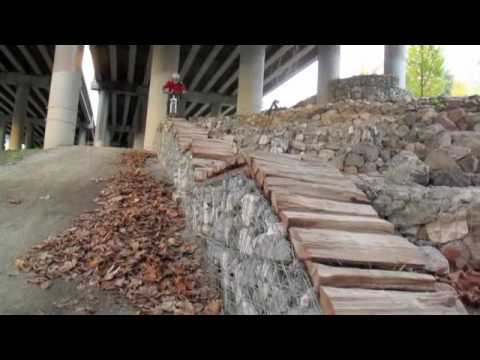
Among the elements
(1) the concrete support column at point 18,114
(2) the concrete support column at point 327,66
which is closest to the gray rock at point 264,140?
(2) the concrete support column at point 327,66

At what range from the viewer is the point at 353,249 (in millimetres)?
1602

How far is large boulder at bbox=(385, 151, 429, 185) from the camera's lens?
3768mm

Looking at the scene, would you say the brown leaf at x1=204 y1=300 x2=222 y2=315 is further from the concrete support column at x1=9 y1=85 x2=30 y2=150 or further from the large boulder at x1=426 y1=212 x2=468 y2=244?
the concrete support column at x1=9 y1=85 x2=30 y2=150

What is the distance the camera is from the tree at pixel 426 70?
54.1 feet

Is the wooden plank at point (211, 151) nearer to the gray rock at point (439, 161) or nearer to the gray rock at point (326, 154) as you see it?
the gray rock at point (326, 154)

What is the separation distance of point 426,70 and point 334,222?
18.0m

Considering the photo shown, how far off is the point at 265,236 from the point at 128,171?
5.26 m

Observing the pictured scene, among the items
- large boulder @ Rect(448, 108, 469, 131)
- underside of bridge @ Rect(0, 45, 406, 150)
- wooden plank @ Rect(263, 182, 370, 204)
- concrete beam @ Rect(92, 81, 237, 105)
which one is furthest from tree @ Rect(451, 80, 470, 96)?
wooden plank @ Rect(263, 182, 370, 204)

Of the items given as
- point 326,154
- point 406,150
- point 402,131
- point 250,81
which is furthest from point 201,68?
point 406,150

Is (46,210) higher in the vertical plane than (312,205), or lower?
lower

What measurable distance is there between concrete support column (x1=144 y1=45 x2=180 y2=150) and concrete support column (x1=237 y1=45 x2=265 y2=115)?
309 cm

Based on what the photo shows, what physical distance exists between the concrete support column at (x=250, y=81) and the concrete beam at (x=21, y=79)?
14212 millimetres

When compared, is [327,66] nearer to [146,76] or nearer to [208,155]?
[146,76]
